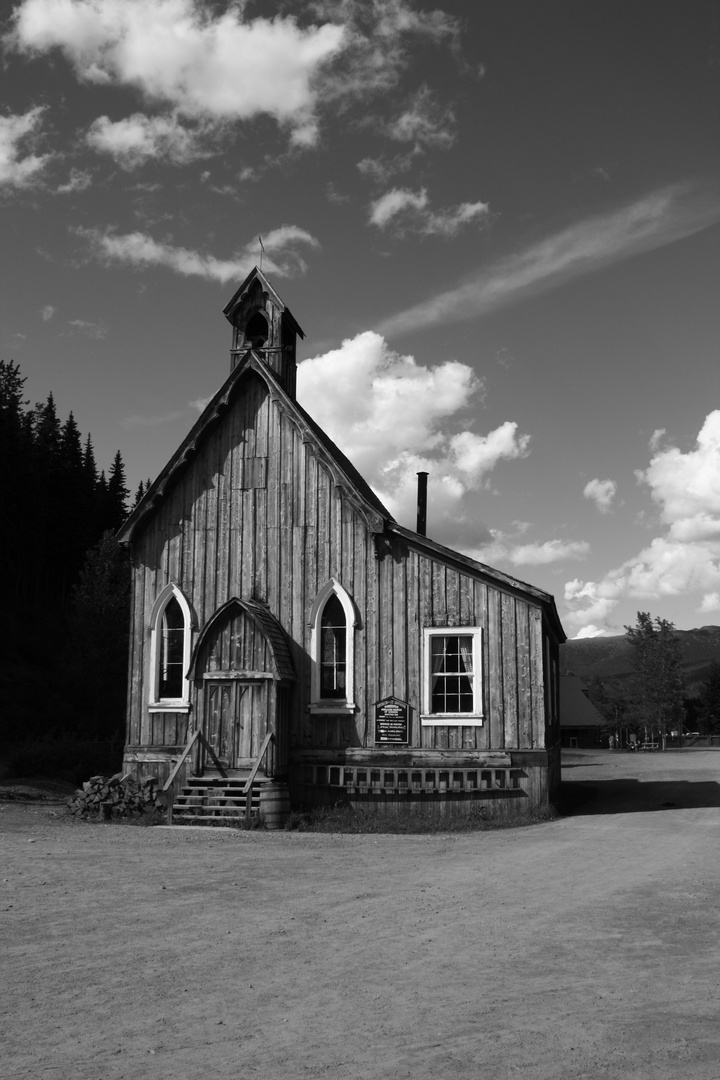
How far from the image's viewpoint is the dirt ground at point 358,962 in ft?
18.4

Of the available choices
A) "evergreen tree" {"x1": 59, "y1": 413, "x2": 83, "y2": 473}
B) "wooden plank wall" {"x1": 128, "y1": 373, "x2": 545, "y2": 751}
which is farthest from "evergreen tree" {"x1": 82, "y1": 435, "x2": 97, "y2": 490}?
"wooden plank wall" {"x1": 128, "y1": 373, "x2": 545, "y2": 751}

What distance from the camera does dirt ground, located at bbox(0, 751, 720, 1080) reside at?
18.4ft

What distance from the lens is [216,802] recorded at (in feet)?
61.9

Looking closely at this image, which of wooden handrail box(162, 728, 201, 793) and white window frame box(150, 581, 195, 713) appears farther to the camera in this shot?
white window frame box(150, 581, 195, 713)

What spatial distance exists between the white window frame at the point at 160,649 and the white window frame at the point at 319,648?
2.88 meters

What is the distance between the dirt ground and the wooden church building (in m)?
4.56

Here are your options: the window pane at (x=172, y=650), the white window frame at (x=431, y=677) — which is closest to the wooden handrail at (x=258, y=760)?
the window pane at (x=172, y=650)

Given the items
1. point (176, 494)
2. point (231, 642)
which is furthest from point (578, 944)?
point (176, 494)

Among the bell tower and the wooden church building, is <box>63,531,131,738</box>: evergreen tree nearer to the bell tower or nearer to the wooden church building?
the wooden church building

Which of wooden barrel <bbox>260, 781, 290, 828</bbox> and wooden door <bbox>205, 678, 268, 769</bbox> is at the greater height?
wooden door <bbox>205, 678, 268, 769</bbox>

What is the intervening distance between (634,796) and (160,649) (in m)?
13.2

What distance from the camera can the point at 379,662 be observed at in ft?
65.2

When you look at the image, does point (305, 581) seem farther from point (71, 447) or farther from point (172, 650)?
point (71, 447)

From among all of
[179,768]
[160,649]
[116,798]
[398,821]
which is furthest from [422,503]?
[116,798]
